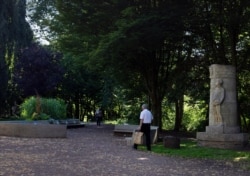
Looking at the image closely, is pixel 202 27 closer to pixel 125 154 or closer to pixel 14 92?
pixel 125 154

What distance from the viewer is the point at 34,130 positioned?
19.3m

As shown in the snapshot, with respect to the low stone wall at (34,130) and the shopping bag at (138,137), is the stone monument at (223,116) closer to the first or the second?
the shopping bag at (138,137)

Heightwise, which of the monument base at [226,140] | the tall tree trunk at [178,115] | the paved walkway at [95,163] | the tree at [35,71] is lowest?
the paved walkway at [95,163]

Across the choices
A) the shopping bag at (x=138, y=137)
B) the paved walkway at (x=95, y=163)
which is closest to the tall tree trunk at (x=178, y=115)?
the shopping bag at (x=138, y=137)

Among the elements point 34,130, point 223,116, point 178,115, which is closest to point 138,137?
point 223,116

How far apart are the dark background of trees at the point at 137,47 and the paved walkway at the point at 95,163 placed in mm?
6266

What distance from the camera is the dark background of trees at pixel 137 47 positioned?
19953mm

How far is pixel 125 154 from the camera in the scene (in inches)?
543

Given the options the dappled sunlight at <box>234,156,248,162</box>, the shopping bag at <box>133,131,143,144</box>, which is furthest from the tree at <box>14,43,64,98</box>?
the dappled sunlight at <box>234,156,248,162</box>

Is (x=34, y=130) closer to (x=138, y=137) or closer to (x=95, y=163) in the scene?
(x=138, y=137)

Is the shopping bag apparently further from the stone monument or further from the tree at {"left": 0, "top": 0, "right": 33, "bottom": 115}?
the tree at {"left": 0, "top": 0, "right": 33, "bottom": 115}

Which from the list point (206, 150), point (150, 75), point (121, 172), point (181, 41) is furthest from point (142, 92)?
point (121, 172)

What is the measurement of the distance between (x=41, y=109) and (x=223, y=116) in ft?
35.6

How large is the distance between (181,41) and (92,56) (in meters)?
6.09
